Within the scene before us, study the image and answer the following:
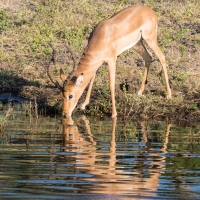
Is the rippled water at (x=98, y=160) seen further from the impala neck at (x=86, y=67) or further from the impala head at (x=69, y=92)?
the impala neck at (x=86, y=67)

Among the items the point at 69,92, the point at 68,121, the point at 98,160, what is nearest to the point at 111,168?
the point at 98,160

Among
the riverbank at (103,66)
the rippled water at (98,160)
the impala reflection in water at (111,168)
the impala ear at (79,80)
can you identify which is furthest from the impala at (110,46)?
the impala reflection in water at (111,168)

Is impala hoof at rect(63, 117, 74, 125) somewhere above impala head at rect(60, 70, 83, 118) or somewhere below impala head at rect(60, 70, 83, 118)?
below

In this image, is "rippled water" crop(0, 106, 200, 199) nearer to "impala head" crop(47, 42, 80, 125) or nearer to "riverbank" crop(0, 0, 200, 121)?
"impala head" crop(47, 42, 80, 125)

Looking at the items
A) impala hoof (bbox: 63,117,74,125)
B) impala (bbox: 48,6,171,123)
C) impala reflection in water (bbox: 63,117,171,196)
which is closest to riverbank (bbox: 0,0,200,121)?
impala (bbox: 48,6,171,123)

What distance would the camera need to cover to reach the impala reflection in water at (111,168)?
538 cm

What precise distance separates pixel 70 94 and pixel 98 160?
143 inches

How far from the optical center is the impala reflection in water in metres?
5.38

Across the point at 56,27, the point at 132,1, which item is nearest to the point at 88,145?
the point at 56,27

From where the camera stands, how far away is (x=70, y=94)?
10164 mm

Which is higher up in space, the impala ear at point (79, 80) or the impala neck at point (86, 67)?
the impala neck at point (86, 67)

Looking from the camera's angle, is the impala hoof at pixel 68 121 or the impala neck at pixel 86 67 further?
the impala neck at pixel 86 67

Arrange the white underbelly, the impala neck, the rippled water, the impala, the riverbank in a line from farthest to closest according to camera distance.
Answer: the white underbelly < the riverbank < the impala neck < the impala < the rippled water

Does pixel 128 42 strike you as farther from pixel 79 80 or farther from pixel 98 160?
pixel 98 160
